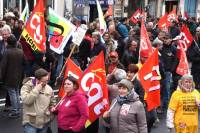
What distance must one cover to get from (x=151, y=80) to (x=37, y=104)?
Answer: 1948 millimetres

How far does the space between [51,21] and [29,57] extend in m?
1.32

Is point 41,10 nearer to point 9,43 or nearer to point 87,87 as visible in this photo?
point 9,43

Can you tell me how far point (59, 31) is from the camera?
981cm

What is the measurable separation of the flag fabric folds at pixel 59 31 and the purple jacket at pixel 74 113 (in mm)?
3576

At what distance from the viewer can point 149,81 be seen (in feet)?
25.1

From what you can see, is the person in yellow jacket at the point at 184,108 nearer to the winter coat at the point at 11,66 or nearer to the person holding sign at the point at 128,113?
the person holding sign at the point at 128,113

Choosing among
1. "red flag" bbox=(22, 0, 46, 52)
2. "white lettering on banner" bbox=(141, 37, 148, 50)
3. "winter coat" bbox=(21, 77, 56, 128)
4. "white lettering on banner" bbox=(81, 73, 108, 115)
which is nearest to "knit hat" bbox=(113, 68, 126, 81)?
"white lettering on banner" bbox=(81, 73, 108, 115)

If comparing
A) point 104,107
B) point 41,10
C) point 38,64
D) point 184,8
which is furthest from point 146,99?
point 184,8

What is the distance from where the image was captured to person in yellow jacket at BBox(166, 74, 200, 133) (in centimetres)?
722

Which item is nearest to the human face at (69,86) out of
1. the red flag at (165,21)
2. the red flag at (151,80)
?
the red flag at (151,80)

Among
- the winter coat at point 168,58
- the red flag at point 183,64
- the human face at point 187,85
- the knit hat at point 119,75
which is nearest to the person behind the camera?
the human face at point 187,85

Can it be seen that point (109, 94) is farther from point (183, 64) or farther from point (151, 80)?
point (183, 64)

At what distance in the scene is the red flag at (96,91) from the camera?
6719 millimetres

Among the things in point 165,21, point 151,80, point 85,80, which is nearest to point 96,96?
point 85,80
